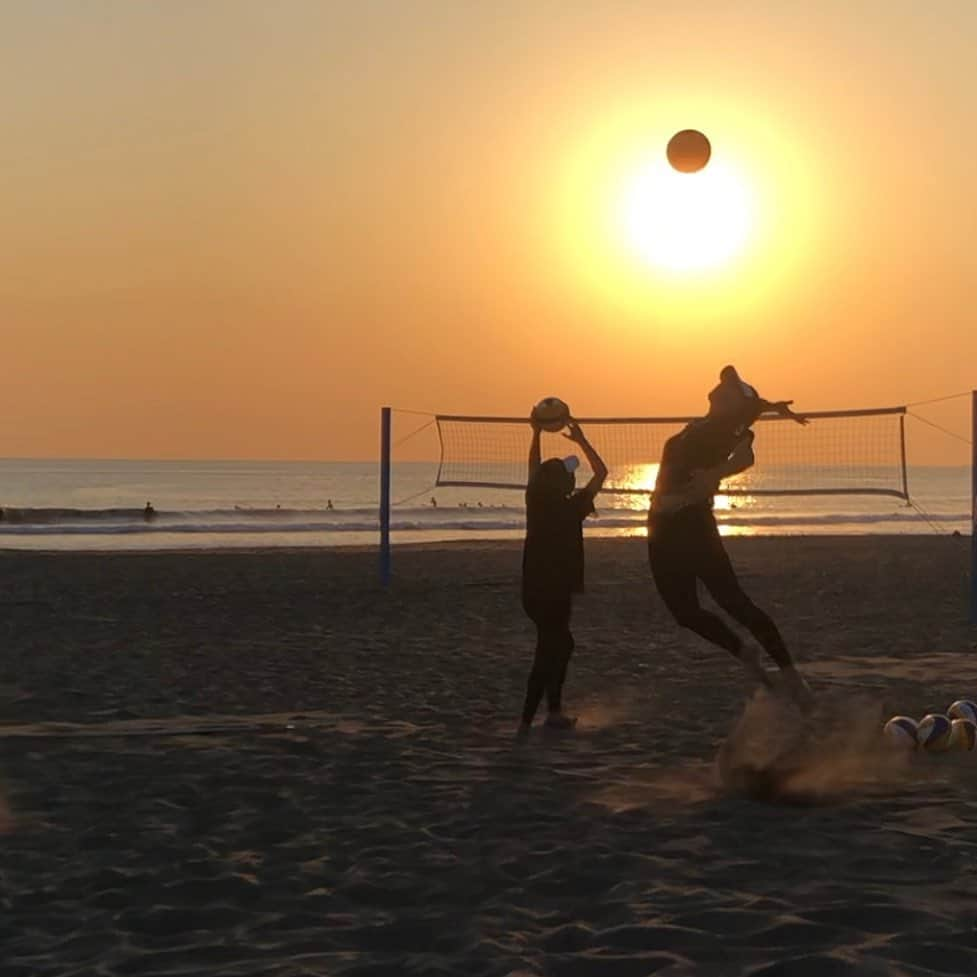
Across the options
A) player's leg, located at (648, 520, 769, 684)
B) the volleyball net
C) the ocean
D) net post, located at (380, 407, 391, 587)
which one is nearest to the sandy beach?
player's leg, located at (648, 520, 769, 684)

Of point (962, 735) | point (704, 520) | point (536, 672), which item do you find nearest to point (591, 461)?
point (704, 520)

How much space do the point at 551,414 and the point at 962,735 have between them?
267cm

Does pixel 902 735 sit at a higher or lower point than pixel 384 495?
lower

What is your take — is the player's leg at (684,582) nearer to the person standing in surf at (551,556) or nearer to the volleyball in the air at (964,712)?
the person standing in surf at (551,556)

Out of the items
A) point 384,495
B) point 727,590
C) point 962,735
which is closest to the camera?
point 727,590

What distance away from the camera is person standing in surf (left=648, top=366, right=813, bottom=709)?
6.50 m

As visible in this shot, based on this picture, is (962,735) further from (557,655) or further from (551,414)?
(551,414)

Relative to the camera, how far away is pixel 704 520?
6.53m

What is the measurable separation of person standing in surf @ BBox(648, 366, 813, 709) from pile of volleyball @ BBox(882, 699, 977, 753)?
26.7 inches

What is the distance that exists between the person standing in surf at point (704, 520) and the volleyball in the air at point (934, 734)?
791 mm

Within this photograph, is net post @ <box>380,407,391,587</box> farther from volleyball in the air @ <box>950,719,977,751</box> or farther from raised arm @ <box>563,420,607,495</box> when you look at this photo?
volleyball in the air @ <box>950,719,977,751</box>

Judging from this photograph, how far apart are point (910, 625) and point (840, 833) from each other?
8.48 meters

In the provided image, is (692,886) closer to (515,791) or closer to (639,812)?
(639,812)

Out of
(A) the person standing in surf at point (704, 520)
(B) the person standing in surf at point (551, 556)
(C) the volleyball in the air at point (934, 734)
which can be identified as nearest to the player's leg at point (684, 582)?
(A) the person standing in surf at point (704, 520)
